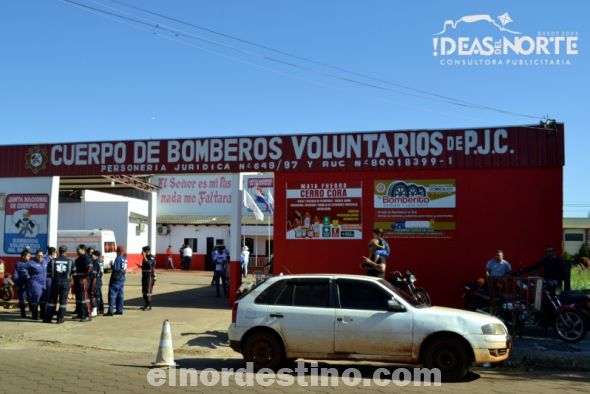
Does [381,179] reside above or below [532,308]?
above

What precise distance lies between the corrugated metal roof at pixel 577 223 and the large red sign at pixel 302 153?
55770mm

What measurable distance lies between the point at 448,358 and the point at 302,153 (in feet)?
30.5

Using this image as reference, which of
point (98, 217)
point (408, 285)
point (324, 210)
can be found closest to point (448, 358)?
point (408, 285)

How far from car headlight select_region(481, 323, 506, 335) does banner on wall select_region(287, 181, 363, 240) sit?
25.4 ft

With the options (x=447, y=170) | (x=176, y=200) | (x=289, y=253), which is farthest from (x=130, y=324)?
(x=176, y=200)

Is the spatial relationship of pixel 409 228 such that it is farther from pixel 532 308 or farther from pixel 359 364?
pixel 359 364

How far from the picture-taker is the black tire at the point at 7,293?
18097 mm

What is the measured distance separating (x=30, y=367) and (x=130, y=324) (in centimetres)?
510

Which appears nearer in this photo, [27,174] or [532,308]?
[532,308]

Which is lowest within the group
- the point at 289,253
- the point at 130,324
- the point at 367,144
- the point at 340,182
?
the point at 130,324

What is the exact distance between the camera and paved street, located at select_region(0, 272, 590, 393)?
797cm

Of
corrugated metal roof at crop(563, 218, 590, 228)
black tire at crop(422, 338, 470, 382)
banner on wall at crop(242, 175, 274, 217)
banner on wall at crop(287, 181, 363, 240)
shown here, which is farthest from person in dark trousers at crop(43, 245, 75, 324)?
corrugated metal roof at crop(563, 218, 590, 228)

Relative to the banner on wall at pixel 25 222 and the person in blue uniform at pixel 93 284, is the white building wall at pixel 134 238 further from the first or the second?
the person in blue uniform at pixel 93 284

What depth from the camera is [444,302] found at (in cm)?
1580
